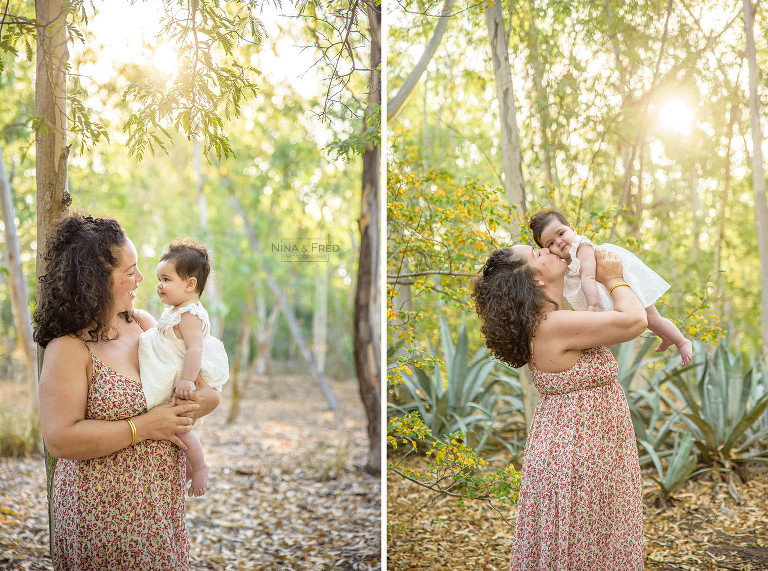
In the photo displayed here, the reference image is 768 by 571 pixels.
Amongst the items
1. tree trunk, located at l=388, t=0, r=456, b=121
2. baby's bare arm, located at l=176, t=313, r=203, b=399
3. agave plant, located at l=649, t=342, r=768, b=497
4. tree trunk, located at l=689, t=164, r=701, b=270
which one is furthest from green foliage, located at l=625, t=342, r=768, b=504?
baby's bare arm, located at l=176, t=313, r=203, b=399

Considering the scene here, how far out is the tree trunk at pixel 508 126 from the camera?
2377 millimetres

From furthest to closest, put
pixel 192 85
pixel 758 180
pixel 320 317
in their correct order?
1. pixel 320 317
2. pixel 758 180
3. pixel 192 85

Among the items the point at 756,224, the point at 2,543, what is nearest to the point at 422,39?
the point at 756,224

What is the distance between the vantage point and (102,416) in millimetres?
1533

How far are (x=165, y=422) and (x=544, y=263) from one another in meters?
1.10

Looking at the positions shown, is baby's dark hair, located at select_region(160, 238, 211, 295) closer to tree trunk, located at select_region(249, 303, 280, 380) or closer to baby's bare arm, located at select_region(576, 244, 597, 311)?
baby's bare arm, located at select_region(576, 244, 597, 311)

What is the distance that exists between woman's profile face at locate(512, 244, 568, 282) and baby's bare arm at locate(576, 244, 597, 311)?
6cm

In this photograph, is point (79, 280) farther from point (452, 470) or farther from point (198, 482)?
point (452, 470)

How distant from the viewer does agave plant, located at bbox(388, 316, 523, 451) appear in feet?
8.45

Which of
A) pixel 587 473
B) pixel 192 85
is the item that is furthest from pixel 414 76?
pixel 587 473

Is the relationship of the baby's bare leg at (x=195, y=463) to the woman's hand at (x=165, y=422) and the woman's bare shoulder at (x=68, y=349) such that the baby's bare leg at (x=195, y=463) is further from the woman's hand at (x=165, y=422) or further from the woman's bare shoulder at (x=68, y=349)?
the woman's bare shoulder at (x=68, y=349)

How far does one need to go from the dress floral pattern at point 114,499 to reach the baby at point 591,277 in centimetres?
120

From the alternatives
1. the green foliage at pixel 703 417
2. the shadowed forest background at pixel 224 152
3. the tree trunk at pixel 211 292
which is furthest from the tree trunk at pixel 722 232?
the tree trunk at pixel 211 292

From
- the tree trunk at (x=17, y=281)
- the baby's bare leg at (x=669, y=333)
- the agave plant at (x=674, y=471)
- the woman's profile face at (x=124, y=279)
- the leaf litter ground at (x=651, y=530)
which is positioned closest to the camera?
the woman's profile face at (x=124, y=279)
